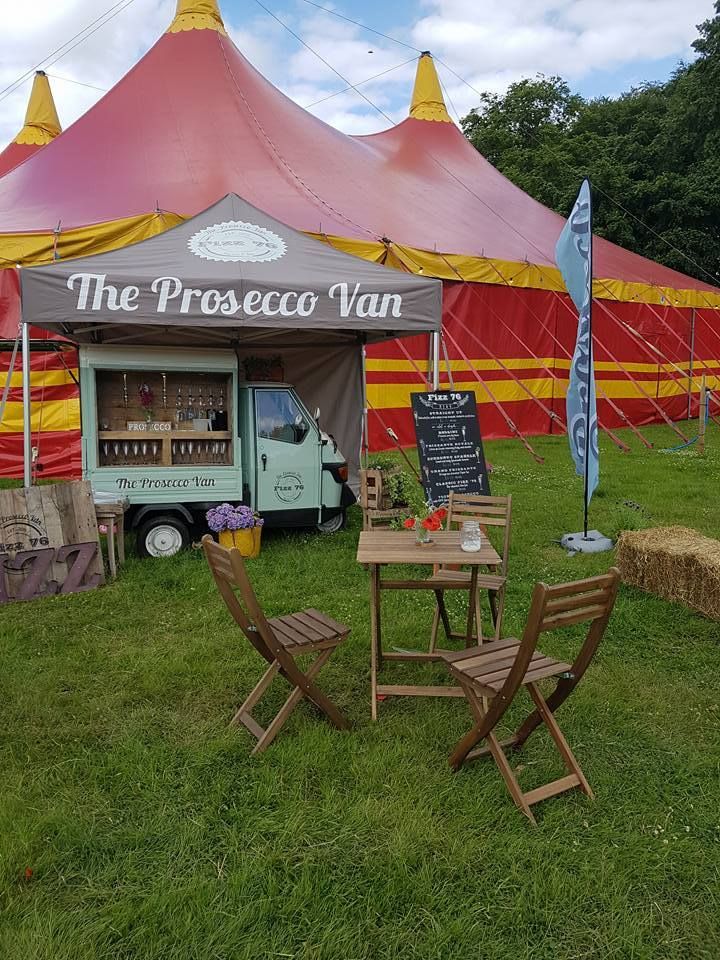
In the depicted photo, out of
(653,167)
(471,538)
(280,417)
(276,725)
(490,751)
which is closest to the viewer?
(490,751)

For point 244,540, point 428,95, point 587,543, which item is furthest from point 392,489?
point 428,95

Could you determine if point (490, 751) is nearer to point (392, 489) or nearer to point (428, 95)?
point (392, 489)

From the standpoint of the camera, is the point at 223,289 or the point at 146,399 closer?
the point at 223,289

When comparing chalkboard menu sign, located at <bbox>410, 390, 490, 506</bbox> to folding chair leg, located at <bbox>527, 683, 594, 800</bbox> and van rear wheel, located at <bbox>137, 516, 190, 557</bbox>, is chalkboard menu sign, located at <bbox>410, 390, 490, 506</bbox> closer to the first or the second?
van rear wheel, located at <bbox>137, 516, 190, 557</bbox>

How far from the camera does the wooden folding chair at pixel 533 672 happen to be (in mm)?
2781

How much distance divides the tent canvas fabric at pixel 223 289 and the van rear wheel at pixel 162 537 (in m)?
1.80

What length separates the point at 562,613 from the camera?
118 inches

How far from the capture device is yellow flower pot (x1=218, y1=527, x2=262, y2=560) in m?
6.68

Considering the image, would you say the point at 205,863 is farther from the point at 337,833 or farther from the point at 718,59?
the point at 718,59

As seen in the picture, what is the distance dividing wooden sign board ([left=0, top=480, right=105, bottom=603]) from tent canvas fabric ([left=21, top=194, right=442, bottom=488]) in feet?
4.74

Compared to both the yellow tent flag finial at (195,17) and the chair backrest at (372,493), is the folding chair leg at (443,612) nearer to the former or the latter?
the chair backrest at (372,493)

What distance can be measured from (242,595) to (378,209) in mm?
10567

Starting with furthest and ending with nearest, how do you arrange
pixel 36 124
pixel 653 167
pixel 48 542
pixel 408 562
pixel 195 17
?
pixel 653 167
pixel 36 124
pixel 195 17
pixel 48 542
pixel 408 562

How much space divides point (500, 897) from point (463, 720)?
47.9 inches
